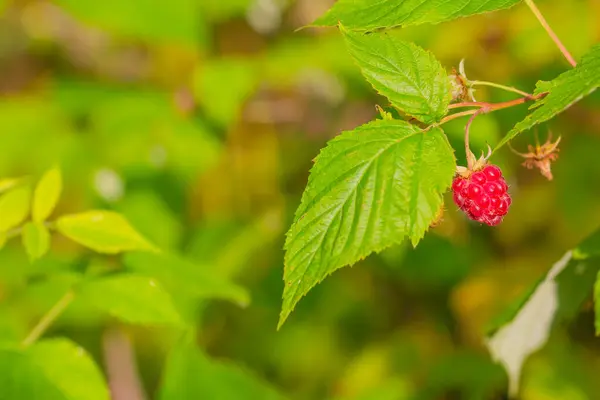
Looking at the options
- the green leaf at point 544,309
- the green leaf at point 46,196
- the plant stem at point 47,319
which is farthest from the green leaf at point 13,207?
the green leaf at point 544,309

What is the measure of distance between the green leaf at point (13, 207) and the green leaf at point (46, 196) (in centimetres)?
2

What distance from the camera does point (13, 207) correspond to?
1239 millimetres

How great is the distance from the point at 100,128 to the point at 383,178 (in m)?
1.83

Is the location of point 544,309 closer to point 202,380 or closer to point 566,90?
point 566,90

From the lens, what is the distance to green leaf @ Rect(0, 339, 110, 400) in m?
1.06

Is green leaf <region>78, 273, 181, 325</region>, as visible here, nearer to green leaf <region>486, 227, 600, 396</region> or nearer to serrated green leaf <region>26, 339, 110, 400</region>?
→ serrated green leaf <region>26, 339, 110, 400</region>

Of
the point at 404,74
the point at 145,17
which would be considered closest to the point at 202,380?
the point at 404,74

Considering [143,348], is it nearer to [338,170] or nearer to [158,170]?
[158,170]

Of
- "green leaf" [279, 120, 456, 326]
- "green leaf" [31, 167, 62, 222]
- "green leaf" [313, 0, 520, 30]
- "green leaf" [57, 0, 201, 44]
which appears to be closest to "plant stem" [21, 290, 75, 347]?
"green leaf" [31, 167, 62, 222]

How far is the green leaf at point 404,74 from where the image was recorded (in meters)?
0.97

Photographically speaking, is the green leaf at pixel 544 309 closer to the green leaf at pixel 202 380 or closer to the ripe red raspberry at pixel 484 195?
the ripe red raspberry at pixel 484 195

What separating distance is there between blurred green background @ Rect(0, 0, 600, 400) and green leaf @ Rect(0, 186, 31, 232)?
0.92 m

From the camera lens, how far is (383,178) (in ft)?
2.97

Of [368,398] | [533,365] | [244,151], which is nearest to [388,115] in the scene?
[368,398]
